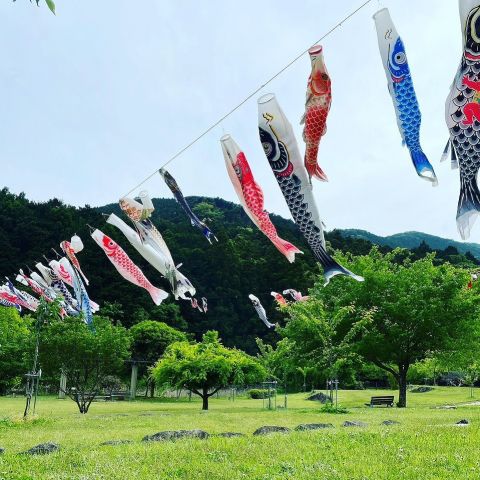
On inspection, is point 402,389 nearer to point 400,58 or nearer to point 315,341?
point 315,341

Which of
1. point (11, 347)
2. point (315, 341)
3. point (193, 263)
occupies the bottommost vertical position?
Result: point (11, 347)

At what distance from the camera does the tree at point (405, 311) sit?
21.4m

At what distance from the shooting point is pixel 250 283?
51.2 m

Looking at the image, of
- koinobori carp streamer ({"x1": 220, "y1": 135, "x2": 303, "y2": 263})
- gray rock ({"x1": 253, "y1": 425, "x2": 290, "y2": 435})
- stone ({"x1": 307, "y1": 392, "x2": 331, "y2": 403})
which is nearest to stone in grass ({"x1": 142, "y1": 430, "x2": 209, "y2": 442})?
gray rock ({"x1": 253, "y1": 425, "x2": 290, "y2": 435})

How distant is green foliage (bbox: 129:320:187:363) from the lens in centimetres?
3872

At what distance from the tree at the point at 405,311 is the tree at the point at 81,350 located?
28.0 ft

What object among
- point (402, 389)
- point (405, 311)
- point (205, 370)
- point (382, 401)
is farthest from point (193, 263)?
point (405, 311)

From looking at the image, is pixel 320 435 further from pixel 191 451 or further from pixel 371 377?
pixel 371 377

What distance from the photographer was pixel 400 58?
18.9 ft

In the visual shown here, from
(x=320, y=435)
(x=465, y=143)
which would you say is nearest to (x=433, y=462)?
(x=320, y=435)

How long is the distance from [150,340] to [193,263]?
47.4 feet

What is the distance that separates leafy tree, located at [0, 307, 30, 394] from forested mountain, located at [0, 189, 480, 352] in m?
10.9

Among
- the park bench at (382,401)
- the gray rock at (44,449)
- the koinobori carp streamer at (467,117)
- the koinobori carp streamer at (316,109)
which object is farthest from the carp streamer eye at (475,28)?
the park bench at (382,401)

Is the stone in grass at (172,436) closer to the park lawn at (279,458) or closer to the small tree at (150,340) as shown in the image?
the park lawn at (279,458)
